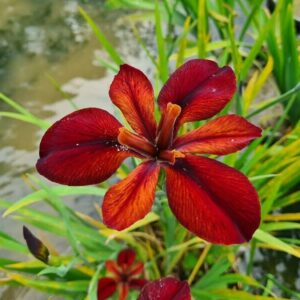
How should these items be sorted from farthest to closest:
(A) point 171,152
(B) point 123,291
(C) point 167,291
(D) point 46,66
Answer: (D) point 46,66 → (B) point 123,291 → (A) point 171,152 → (C) point 167,291

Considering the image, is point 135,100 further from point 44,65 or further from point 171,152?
point 44,65

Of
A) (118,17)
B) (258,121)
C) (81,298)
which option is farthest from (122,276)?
(118,17)

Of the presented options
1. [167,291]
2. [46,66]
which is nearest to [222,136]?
[167,291]

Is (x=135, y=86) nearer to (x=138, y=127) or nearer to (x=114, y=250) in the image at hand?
(x=138, y=127)

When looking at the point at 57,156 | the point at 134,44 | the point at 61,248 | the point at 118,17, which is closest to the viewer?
the point at 57,156

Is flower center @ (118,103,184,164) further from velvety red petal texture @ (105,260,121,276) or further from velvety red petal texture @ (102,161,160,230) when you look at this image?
velvety red petal texture @ (105,260,121,276)

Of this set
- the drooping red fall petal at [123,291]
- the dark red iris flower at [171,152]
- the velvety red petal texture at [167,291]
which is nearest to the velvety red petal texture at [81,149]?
the dark red iris flower at [171,152]

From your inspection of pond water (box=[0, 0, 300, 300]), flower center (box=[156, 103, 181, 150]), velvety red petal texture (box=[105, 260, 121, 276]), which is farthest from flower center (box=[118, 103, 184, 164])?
pond water (box=[0, 0, 300, 300])
